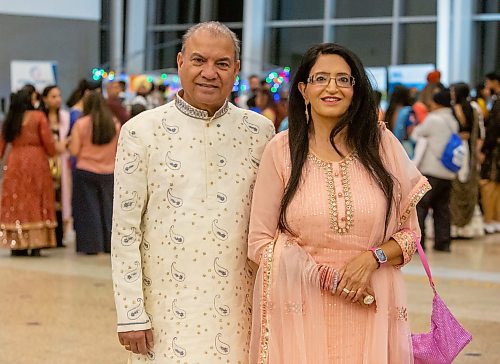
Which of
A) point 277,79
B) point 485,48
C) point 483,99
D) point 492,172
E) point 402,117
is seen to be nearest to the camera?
point 402,117

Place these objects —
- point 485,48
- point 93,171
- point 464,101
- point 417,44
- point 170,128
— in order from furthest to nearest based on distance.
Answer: point 417,44 → point 485,48 → point 464,101 → point 93,171 → point 170,128

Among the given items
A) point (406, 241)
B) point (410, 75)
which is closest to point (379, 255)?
point (406, 241)

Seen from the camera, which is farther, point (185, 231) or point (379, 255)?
point (185, 231)

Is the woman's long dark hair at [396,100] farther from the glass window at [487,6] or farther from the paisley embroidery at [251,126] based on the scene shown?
the glass window at [487,6]

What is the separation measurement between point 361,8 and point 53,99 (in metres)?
13.8

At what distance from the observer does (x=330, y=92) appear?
3467mm

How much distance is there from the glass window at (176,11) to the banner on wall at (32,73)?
335 inches

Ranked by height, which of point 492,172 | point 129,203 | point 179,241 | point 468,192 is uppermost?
point 129,203

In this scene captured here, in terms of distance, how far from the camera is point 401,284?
357cm

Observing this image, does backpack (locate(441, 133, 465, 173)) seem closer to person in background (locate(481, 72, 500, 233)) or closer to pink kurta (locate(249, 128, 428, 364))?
person in background (locate(481, 72, 500, 233))

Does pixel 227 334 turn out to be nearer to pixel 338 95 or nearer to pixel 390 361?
pixel 390 361

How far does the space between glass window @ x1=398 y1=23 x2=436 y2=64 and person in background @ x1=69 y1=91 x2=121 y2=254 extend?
1291 cm

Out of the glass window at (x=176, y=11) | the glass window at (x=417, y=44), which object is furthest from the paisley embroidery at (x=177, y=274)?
the glass window at (x=176, y=11)

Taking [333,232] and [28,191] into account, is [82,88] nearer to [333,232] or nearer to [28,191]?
[28,191]
